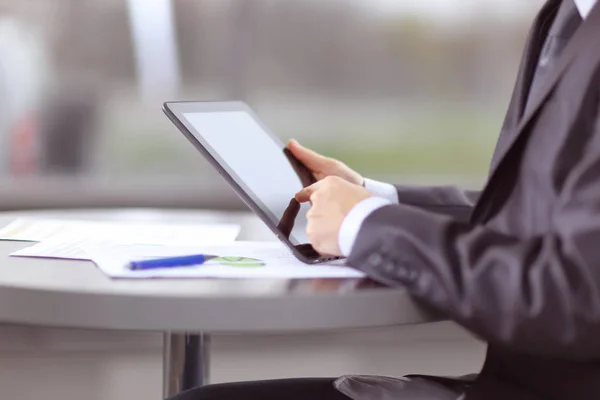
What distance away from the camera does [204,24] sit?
2375 millimetres

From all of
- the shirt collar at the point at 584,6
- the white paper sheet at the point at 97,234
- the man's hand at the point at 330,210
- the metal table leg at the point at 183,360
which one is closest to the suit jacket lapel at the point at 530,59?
the shirt collar at the point at 584,6

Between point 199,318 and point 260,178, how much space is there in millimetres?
377

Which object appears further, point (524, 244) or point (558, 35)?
point (558, 35)

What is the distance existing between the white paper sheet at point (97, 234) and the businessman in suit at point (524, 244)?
0.32m

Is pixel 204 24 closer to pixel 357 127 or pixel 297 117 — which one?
pixel 297 117

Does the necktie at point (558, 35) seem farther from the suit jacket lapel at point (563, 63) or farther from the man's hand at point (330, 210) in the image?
the man's hand at point (330, 210)

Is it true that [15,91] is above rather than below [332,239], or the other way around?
above

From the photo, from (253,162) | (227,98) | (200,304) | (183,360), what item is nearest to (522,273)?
(200,304)

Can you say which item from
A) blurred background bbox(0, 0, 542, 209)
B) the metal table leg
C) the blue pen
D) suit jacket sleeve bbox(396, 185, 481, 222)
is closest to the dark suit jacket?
the blue pen

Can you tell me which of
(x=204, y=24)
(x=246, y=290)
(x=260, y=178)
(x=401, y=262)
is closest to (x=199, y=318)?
Answer: (x=246, y=290)

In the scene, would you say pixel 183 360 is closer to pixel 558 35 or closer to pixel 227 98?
pixel 558 35

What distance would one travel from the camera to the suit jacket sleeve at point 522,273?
0.82 m

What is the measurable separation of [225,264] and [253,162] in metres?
0.22

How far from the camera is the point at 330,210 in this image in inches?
39.8
